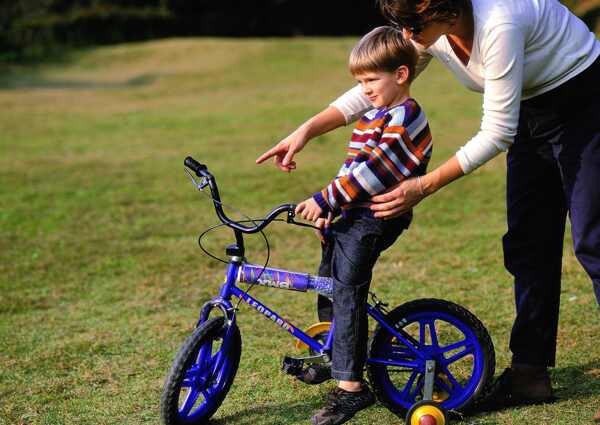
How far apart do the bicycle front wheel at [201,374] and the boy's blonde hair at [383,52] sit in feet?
3.74

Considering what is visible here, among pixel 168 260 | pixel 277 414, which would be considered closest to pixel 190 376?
pixel 277 414

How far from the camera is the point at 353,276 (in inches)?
142

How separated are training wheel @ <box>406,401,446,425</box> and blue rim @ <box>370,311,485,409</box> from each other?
0.72 feet

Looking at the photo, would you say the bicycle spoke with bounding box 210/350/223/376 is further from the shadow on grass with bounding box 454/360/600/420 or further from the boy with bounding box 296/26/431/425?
the shadow on grass with bounding box 454/360/600/420

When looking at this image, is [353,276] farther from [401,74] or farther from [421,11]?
[421,11]

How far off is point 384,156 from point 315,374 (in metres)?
1.08

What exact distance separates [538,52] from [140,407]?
7.59 feet

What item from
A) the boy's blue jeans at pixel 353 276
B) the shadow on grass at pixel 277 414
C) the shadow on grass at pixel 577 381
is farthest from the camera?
the shadow on grass at pixel 577 381

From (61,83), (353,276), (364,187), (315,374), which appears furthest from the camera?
(61,83)

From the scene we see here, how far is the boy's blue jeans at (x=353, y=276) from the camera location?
3.58 m

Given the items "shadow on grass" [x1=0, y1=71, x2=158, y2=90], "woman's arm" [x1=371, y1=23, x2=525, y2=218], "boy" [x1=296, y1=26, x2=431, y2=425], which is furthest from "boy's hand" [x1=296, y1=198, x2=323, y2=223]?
"shadow on grass" [x1=0, y1=71, x2=158, y2=90]

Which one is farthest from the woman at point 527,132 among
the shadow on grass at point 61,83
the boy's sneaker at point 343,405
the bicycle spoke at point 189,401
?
the shadow on grass at point 61,83

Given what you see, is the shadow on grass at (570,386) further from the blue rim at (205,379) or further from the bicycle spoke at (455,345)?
the blue rim at (205,379)

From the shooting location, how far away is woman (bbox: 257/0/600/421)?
10.6 ft
